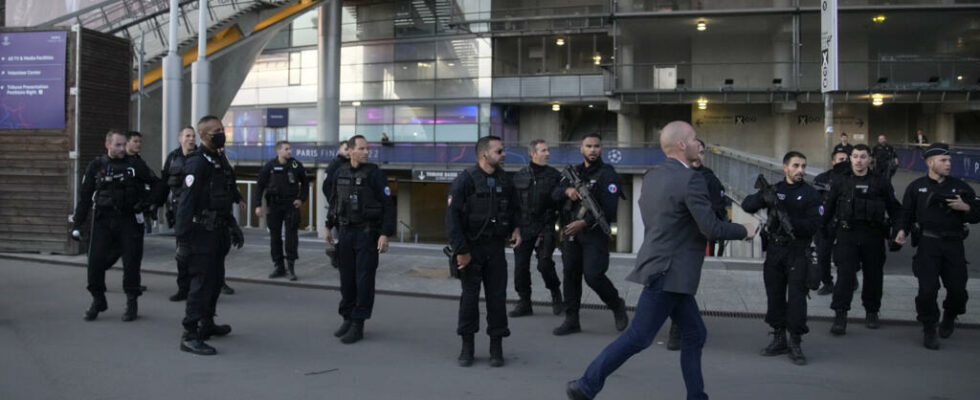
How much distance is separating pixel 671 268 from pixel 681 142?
0.76 metres

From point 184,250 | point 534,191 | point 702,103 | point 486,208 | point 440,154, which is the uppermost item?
point 702,103

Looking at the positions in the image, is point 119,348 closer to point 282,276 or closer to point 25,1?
point 282,276

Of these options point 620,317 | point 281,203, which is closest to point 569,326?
point 620,317

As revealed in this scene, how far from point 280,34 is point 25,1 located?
16.2 metres

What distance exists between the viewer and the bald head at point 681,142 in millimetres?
4750

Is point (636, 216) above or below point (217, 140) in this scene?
below

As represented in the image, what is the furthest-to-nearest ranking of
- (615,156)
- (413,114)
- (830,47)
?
(413,114)
(615,156)
(830,47)

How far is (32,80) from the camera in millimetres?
12625

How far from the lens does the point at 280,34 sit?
37.8m

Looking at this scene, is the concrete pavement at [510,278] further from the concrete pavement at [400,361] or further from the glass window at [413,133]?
the glass window at [413,133]

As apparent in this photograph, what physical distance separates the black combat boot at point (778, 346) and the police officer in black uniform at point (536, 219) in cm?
234

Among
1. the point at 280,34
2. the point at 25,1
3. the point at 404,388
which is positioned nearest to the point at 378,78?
the point at 280,34

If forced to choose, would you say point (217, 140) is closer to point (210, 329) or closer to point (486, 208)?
point (210, 329)

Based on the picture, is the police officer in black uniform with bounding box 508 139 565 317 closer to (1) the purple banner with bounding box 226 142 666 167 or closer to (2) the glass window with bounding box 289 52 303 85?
(1) the purple banner with bounding box 226 142 666 167
